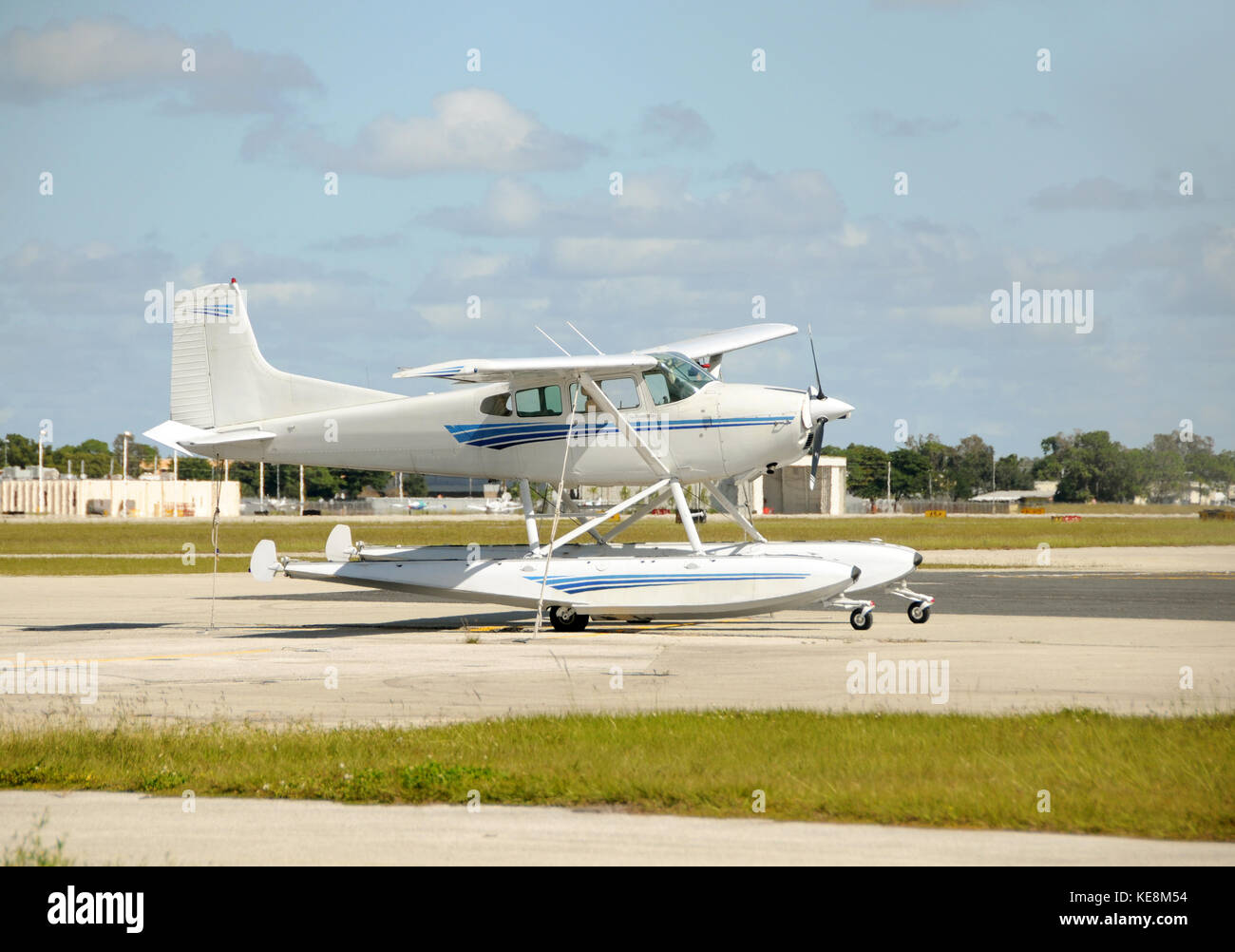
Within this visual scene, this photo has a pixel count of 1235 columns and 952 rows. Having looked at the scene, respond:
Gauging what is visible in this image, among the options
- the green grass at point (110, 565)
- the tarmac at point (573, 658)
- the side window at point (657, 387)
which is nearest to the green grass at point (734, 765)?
the tarmac at point (573, 658)

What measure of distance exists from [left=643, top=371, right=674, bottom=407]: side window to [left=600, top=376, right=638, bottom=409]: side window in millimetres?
270

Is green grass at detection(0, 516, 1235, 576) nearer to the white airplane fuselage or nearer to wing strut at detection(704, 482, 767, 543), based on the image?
the white airplane fuselage

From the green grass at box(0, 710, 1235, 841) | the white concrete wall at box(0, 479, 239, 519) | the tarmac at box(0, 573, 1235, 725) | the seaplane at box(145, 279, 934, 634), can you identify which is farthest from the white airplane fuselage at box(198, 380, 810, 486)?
the white concrete wall at box(0, 479, 239, 519)

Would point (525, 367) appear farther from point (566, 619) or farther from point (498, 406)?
point (566, 619)

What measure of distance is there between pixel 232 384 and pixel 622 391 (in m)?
7.33

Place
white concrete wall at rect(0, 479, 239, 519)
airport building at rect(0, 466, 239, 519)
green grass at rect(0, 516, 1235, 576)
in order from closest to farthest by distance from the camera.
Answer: green grass at rect(0, 516, 1235, 576), airport building at rect(0, 466, 239, 519), white concrete wall at rect(0, 479, 239, 519)

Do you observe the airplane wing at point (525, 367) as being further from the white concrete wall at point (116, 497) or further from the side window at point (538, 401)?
the white concrete wall at point (116, 497)

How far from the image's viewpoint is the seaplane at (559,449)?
67.1ft

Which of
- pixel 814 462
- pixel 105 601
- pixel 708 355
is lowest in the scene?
pixel 105 601

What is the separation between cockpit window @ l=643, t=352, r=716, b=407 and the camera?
22.3 meters
